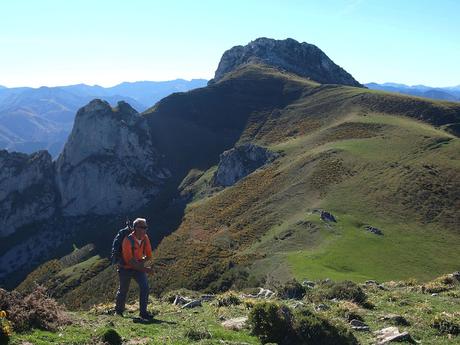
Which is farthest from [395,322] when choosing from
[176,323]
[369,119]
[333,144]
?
[369,119]

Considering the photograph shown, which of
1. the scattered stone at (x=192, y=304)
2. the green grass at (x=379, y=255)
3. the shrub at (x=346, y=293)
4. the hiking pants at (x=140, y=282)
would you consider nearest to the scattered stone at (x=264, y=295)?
the shrub at (x=346, y=293)

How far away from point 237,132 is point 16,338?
179 m

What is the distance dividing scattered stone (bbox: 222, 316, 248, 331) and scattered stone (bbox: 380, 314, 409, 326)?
5.84 metres

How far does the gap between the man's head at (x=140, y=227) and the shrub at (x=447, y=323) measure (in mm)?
11810

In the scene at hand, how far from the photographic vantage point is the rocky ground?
50.2 ft

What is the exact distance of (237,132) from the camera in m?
192

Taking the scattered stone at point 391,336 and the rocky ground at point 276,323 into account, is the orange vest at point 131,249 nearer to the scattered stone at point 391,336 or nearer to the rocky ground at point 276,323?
the rocky ground at point 276,323

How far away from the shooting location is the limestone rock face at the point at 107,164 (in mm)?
177500

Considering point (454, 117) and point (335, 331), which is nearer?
point (335, 331)

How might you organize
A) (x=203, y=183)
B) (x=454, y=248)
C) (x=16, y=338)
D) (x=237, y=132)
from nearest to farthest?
(x=16, y=338)
(x=454, y=248)
(x=203, y=183)
(x=237, y=132)

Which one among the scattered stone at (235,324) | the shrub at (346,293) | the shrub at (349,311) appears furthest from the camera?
the shrub at (346,293)

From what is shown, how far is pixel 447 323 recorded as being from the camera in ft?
58.8

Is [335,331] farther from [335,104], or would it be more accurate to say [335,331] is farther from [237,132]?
[237,132]

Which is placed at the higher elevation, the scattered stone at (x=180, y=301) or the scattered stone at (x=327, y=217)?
the scattered stone at (x=180, y=301)
